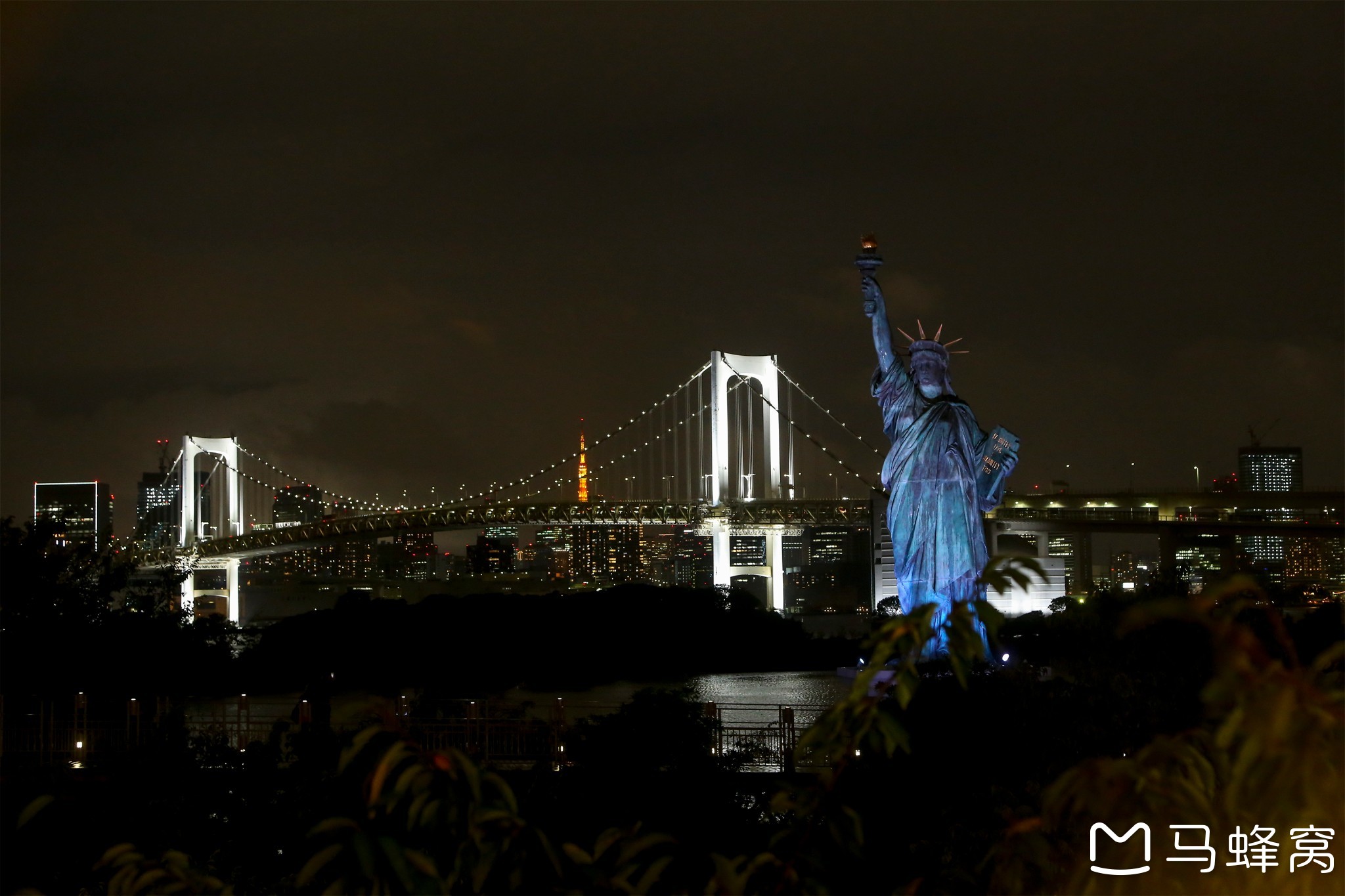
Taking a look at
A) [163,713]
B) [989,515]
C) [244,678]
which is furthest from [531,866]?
[989,515]

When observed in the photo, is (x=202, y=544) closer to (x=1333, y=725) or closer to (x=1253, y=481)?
(x=1253, y=481)

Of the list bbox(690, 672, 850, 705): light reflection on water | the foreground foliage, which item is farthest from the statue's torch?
the foreground foliage

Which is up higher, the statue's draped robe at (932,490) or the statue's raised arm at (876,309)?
the statue's raised arm at (876,309)

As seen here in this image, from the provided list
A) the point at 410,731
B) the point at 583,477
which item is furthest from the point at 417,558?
the point at 410,731

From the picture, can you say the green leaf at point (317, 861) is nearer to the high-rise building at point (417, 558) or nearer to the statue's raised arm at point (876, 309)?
the statue's raised arm at point (876, 309)

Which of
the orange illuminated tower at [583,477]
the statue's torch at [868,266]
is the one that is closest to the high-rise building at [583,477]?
the orange illuminated tower at [583,477]

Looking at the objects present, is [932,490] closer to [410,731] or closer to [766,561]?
[410,731]
